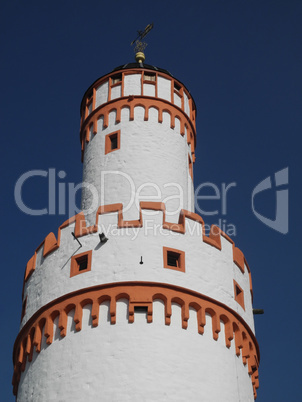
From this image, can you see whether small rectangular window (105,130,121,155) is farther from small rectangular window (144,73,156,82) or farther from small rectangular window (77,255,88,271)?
small rectangular window (77,255,88,271)

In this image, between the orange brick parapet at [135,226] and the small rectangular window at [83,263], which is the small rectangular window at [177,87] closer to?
the orange brick parapet at [135,226]

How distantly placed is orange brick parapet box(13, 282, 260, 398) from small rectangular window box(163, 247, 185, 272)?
0.97 meters

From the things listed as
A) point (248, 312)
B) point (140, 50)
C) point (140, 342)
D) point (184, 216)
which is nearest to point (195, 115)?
point (140, 50)

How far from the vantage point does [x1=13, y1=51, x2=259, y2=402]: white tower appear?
1972 cm

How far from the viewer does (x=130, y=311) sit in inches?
803

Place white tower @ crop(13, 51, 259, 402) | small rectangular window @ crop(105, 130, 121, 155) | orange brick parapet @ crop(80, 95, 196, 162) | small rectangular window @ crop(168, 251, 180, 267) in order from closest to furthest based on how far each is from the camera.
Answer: white tower @ crop(13, 51, 259, 402), small rectangular window @ crop(168, 251, 180, 267), small rectangular window @ crop(105, 130, 121, 155), orange brick parapet @ crop(80, 95, 196, 162)

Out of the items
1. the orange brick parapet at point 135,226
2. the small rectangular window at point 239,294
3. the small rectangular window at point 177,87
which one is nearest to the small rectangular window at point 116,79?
the small rectangular window at point 177,87

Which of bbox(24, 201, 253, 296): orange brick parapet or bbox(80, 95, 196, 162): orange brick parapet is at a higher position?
bbox(80, 95, 196, 162): orange brick parapet

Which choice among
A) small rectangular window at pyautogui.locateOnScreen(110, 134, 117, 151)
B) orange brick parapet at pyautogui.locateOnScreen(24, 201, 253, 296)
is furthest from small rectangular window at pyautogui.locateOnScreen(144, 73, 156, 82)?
orange brick parapet at pyautogui.locateOnScreen(24, 201, 253, 296)

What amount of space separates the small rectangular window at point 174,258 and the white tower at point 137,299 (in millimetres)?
33

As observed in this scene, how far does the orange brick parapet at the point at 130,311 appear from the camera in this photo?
20.7m

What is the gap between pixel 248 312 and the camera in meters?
23.1

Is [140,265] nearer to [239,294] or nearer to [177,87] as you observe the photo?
[239,294]

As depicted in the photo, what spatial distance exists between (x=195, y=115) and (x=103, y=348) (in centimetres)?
1255
